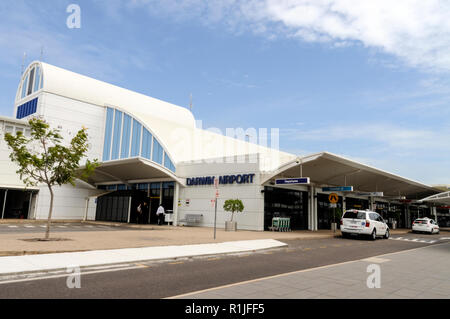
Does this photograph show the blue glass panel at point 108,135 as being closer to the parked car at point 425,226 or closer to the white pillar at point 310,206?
the white pillar at point 310,206

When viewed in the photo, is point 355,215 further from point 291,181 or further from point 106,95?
point 106,95

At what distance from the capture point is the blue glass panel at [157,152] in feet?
116

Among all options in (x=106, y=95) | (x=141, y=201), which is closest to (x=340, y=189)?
(x=141, y=201)

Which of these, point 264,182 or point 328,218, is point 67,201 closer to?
point 264,182

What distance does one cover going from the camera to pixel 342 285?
7.34m

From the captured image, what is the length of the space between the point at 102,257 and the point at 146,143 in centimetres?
2746

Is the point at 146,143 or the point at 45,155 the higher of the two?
the point at 146,143

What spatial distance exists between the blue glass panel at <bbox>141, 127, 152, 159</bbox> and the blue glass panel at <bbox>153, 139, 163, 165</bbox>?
2.45 ft

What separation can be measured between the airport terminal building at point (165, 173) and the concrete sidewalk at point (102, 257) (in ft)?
31.9

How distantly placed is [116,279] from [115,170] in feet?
87.5

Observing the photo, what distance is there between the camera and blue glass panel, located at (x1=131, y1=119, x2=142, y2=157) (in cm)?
3794

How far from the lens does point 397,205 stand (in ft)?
164

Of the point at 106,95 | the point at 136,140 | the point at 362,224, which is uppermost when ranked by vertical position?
the point at 106,95
